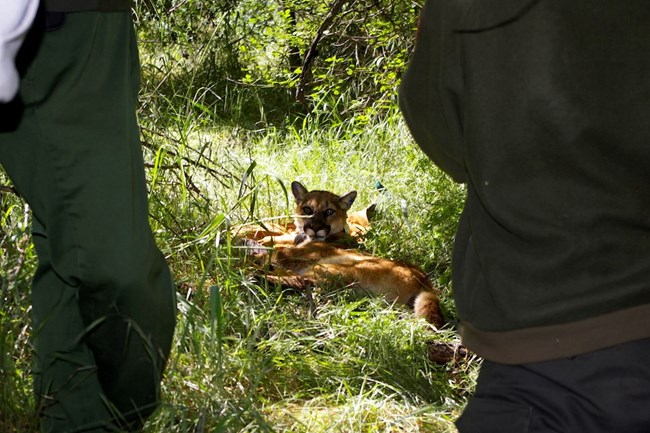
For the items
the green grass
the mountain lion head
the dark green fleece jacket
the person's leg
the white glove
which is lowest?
the mountain lion head

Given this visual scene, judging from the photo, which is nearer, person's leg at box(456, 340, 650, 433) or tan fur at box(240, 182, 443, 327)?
person's leg at box(456, 340, 650, 433)

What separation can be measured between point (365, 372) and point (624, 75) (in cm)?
220

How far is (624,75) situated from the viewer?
2.03 metres

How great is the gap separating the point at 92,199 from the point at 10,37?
0.52m

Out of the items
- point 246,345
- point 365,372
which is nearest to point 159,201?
point 246,345

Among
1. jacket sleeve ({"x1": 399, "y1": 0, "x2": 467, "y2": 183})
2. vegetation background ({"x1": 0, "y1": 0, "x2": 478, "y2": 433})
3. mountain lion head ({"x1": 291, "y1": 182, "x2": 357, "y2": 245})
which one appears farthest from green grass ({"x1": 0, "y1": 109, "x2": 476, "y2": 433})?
jacket sleeve ({"x1": 399, "y1": 0, "x2": 467, "y2": 183})

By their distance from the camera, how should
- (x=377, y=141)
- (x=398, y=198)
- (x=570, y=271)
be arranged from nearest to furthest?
(x=570, y=271) → (x=398, y=198) → (x=377, y=141)

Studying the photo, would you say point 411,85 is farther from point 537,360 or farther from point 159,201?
point 159,201

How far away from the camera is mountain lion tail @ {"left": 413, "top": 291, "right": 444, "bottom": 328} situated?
4.81m

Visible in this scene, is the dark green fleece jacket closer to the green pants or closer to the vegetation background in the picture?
the green pants

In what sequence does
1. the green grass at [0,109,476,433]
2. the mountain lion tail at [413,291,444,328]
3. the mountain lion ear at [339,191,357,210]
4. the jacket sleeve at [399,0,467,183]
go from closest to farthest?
the jacket sleeve at [399,0,467,183] → the green grass at [0,109,476,433] → the mountain lion tail at [413,291,444,328] → the mountain lion ear at [339,191,357,210]

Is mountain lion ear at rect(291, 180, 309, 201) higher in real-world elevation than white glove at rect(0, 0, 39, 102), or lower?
lower

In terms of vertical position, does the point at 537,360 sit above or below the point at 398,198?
above

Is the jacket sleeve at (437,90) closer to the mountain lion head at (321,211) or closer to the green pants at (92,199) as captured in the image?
the green pants at (92,199)
